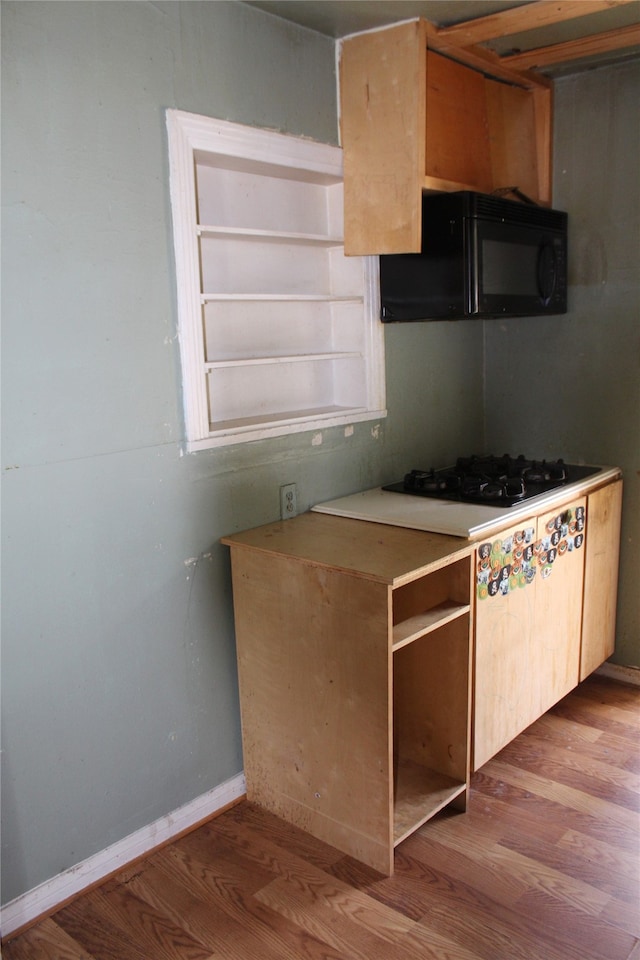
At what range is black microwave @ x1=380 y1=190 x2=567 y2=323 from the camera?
2.45m

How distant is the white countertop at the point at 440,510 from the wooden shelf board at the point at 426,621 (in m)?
0.20

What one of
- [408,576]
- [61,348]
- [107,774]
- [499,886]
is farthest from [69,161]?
[499,886]

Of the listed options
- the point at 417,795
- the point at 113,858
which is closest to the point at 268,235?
the point at 417,795

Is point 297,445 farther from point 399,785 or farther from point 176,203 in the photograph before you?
point 399,785

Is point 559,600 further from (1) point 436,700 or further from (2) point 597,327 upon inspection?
(2) point 597,327

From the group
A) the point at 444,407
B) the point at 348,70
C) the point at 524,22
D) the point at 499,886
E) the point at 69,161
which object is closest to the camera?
the point at 69,161

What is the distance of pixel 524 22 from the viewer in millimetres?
2234

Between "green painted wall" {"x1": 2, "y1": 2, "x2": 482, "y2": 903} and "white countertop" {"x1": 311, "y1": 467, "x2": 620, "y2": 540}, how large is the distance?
12.2 inches

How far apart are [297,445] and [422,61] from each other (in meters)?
1.20

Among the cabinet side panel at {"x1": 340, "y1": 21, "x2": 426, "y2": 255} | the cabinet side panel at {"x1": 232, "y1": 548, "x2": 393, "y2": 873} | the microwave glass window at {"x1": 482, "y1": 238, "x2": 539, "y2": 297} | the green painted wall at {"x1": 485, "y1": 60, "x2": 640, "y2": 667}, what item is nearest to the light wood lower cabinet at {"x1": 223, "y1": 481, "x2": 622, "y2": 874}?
the cabinet side panel at {"x1": 232, "y1": 548, "x2": 393, "y2": 873}

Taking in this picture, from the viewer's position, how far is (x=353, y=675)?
204 centimetres

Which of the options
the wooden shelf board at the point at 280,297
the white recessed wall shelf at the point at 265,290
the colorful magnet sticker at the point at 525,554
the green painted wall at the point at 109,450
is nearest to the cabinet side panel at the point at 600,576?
the colorful magnet sticker at the point at 525,554

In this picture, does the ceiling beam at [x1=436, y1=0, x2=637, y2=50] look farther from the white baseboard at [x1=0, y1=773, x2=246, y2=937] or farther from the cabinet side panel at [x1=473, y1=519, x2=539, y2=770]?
the white baseboard at [x1=0, y1=773, x2=246, y2=937]

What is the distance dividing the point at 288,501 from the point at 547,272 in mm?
1307
